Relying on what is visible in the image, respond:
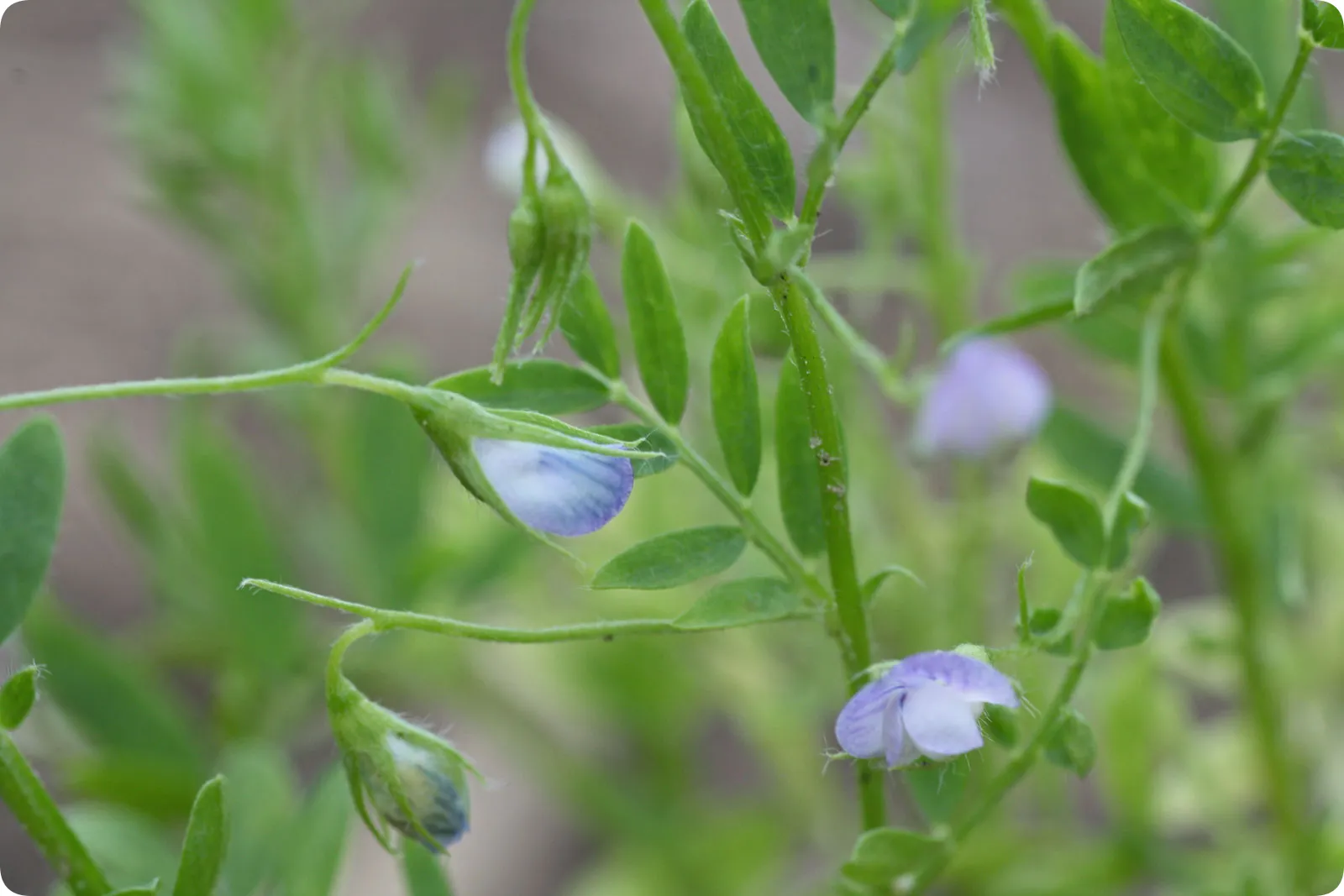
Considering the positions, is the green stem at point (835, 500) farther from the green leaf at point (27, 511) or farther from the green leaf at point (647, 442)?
the green leaf at point (27, 511)

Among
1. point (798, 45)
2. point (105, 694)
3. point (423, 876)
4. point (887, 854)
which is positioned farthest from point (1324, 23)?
point (105, 694)

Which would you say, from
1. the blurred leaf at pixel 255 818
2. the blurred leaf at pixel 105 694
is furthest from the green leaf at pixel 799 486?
the blurred leaf at pixel 105 694

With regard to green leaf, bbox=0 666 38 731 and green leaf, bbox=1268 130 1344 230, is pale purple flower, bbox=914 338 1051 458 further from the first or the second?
green leaf, bbox=0 666 38 731

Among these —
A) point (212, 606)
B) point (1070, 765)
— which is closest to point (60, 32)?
point (212, 606)

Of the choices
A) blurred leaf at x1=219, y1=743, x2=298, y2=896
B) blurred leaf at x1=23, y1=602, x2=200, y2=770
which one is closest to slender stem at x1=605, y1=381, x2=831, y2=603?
blurred leaf at x1=219, y1=743, x2=298, y2=896

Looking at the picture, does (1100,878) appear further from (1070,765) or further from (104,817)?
(104,817)

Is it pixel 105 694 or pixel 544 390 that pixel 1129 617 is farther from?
pixel 105 694
